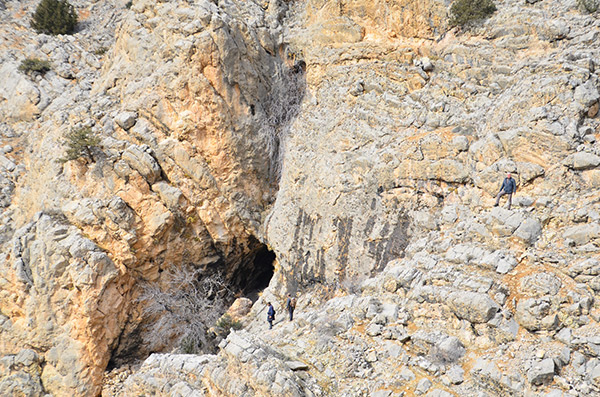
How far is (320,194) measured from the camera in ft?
43.0

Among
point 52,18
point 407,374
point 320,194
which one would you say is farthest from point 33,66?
point 407,374

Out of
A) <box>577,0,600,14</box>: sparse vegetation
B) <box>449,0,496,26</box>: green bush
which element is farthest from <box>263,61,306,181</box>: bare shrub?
<box>577,0,600,14</box>: sparse vegetation

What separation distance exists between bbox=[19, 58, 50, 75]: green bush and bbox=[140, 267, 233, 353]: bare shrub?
427 inches

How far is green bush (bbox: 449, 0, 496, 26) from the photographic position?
40.5ft

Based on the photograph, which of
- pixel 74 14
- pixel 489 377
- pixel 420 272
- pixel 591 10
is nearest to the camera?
pixel 489 377

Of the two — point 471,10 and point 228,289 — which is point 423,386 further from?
point 471,10

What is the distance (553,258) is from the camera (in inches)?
306

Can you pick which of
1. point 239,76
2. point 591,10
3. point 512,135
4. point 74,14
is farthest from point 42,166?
point 591,10

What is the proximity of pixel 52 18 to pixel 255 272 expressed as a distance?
15666 millimetres

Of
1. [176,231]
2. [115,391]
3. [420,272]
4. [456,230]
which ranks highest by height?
[456,230]

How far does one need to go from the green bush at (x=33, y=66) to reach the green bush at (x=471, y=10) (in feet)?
54.9

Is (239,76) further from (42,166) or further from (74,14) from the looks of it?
(74,14)

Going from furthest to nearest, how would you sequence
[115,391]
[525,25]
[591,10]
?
[115,391] < [525,25] < [591,10]

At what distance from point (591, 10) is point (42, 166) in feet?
59.6
